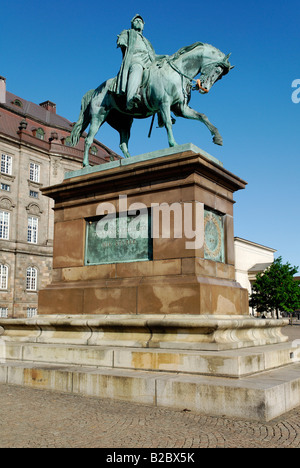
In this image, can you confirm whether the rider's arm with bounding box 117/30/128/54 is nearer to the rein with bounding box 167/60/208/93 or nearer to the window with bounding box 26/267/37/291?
the rein with bounding box 167/60/208/93

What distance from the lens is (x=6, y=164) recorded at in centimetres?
5041

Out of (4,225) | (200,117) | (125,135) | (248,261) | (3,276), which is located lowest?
(3,276)

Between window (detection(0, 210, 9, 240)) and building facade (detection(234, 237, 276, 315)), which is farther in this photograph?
building facade (detection(234, 237, 276, 315))

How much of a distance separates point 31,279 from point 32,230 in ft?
18.7

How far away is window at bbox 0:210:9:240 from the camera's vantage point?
1935 inches

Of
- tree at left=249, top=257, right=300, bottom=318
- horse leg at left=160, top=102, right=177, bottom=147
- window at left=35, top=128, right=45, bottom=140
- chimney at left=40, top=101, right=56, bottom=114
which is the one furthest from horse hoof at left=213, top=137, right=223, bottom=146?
chimney at left=40, top=101, right=56, bottom=114

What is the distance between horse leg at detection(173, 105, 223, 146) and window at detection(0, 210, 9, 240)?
42.5m

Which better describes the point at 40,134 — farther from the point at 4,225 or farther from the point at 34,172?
the point at 4,225

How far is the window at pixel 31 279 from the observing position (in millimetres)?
50000

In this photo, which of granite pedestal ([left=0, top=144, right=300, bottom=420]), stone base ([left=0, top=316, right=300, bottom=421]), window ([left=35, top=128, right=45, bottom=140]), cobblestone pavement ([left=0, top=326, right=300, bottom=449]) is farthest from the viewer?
window ([left=35, top=128, right=45, bottom=140])

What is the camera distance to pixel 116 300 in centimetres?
859

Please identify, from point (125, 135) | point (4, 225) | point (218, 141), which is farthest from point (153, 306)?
point (4, 225)
